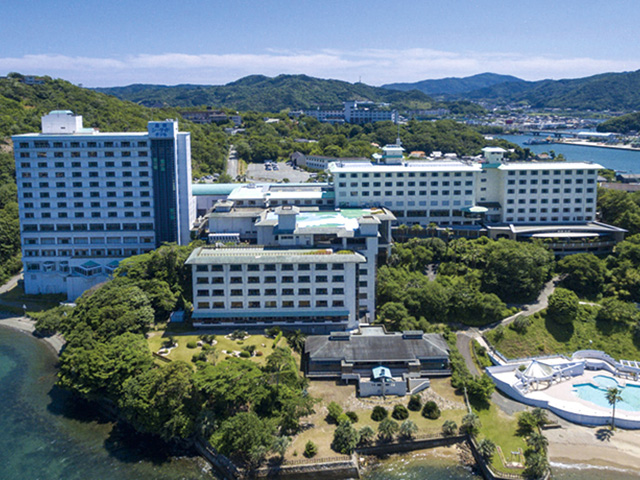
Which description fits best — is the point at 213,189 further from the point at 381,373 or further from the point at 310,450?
the point at 310,450

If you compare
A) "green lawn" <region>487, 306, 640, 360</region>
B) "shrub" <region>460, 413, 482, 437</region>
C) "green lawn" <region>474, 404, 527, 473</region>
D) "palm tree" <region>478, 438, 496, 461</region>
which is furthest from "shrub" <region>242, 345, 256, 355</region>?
"green lawn" <region>487, 306, 640, 360</region>

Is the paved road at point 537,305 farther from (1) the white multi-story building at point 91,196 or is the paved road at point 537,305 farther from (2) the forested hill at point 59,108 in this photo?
(2) the forested hill at point 59,108

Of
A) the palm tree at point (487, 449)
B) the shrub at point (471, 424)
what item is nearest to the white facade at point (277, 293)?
the shrub at point (471, 424)

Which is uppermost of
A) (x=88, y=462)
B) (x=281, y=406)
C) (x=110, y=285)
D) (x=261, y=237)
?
(x=261, y=237)

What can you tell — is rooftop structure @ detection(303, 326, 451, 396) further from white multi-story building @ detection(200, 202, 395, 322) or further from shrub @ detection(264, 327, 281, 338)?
white multi-story building @ detection(200, 202, 395, 322)

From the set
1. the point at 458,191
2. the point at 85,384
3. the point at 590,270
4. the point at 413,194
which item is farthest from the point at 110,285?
the point at 590,270

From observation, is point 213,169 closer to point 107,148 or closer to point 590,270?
point 107,148
